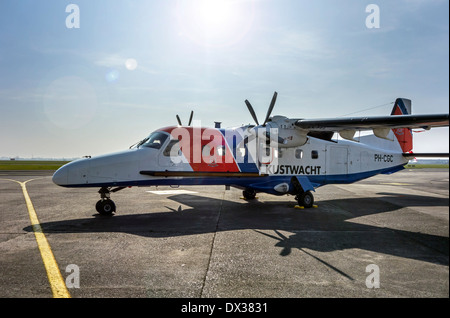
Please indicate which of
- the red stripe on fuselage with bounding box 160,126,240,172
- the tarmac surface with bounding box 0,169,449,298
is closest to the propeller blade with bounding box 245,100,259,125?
the red stripe on fuselage with bounding box 160,126,240,172

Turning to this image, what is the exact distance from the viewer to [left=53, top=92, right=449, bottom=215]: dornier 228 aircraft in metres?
9.51

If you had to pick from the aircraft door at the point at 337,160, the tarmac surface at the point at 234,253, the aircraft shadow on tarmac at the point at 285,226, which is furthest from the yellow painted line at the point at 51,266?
the aircraft door at the point at 337,160

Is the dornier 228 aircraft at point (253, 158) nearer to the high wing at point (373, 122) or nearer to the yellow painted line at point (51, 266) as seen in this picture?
the high wing at point (373, 122)

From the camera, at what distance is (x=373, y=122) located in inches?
377

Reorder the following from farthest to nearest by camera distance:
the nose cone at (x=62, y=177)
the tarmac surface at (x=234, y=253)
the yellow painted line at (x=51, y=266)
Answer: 1. the nose cone at (x=62, y=177)
2. the yellow painted line at (x=51, y=266)
3. the tarmac surface at (x=234, y=253)

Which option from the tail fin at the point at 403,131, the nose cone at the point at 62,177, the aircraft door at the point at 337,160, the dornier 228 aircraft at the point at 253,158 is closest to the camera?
the nose cone at the point at 62,177

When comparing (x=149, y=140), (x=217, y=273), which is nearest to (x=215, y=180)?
(x=149, y=140)

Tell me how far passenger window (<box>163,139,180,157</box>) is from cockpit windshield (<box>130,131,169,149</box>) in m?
0.28

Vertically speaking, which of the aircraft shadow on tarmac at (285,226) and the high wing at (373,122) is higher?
the high wing at (373,122)

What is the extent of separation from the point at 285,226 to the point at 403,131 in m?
11.6

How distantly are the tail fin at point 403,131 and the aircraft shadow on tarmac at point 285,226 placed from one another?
5.30 meters

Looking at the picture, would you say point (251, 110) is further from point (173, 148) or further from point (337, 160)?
point (337, 160)

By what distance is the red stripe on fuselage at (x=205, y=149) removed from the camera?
10992 millimetres
